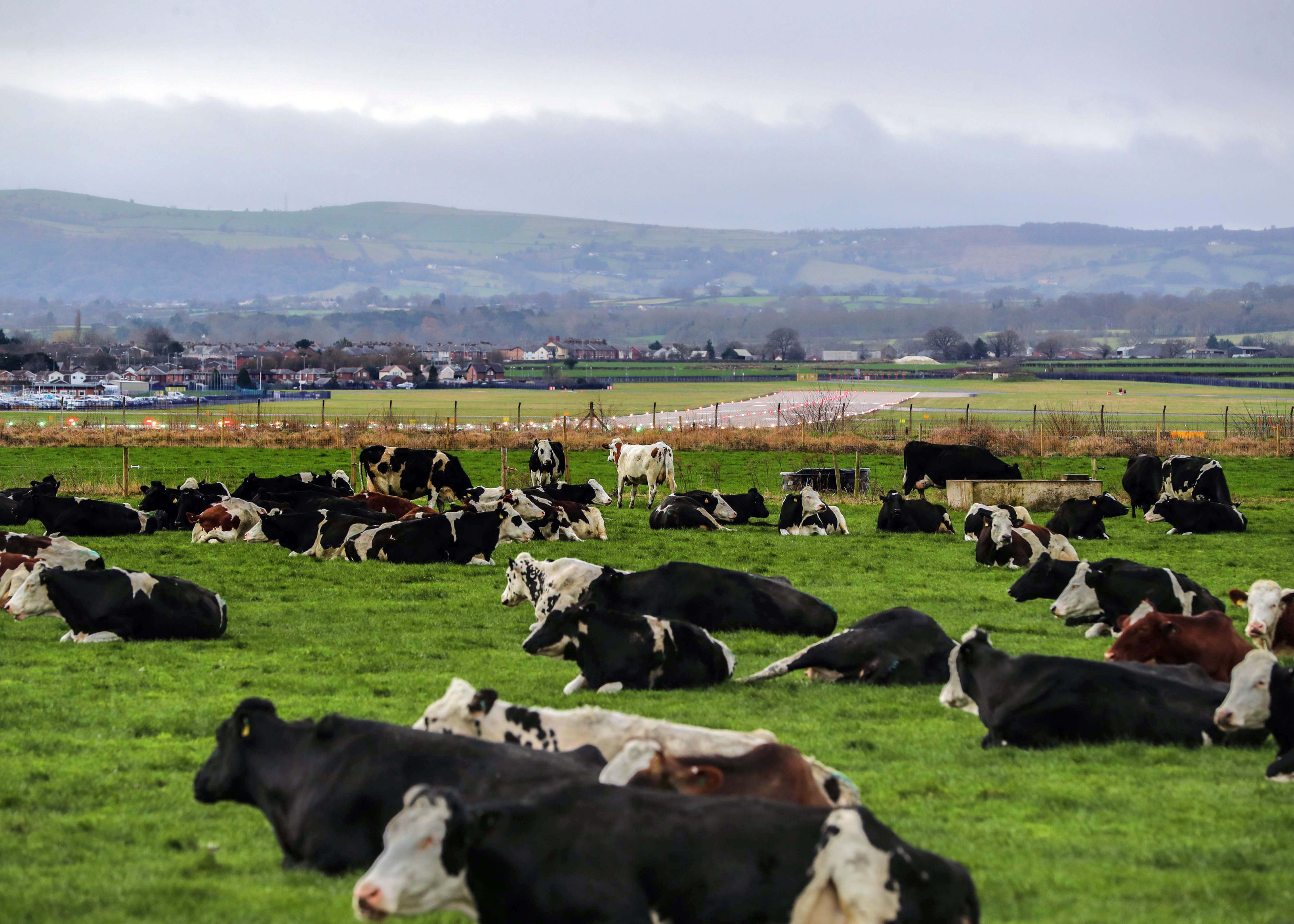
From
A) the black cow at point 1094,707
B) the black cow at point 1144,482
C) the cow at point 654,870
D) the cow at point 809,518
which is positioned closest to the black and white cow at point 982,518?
the cow at point 809,518

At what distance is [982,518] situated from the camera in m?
23.1

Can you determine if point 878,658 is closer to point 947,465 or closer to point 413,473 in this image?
point 413,473

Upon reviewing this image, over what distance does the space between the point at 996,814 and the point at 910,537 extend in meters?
16.6

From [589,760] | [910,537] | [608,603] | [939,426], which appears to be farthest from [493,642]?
[939,426]

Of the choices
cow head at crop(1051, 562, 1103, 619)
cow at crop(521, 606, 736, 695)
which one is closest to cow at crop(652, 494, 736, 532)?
cow head at crop(1051, 562, 1103, 619)

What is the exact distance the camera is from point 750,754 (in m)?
6.57

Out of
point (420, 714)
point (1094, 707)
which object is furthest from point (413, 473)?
point (1094, 707)

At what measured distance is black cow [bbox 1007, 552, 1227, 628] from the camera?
44.5ft

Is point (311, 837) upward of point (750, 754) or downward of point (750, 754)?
downward

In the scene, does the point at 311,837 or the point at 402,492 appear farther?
the point at 402,492

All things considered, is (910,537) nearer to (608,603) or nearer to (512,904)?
(608,603)

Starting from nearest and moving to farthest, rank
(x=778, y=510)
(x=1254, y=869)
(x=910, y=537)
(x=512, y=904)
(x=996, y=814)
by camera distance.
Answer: (x=512, y=904) → (x=1254, y=869) → (x=996, y=814) → (x=910, y=537) → (x=778, y=510)

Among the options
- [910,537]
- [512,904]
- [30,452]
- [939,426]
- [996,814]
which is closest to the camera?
[512,904]

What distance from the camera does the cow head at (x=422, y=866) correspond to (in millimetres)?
5191
